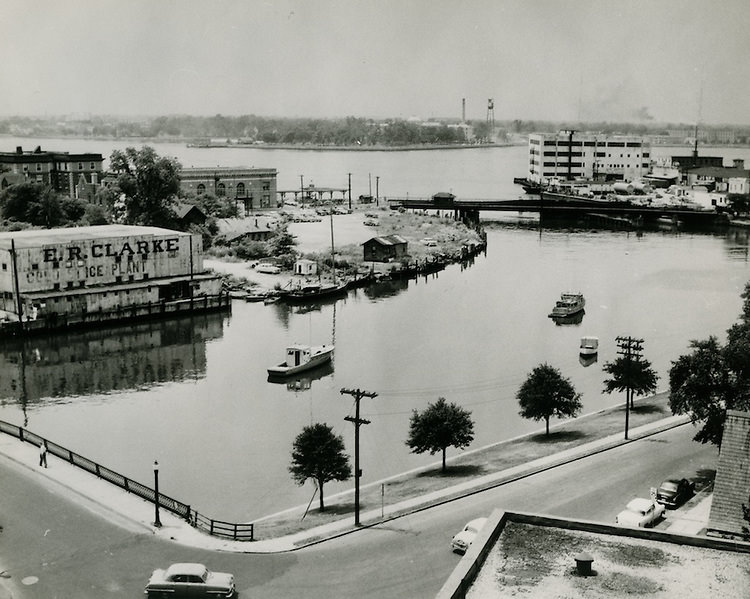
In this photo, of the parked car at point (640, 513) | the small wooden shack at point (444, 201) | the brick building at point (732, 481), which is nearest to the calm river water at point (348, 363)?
the parked car at point (640, 513)

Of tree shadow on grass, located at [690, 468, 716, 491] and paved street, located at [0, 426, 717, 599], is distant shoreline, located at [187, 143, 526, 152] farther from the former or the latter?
paved street, located at [0, 426, 717, 599]

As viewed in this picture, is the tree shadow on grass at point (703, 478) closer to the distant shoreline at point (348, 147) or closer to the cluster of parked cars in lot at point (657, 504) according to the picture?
the cluster of parked cars in lot at point (657, 504)

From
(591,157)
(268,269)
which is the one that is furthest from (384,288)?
(591,157)

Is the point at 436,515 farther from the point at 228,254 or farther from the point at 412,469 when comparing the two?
the point at 228,254

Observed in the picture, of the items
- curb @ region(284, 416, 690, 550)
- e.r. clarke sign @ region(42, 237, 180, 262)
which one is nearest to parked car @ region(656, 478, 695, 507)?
curb @ region(284, 416, 690, 550)

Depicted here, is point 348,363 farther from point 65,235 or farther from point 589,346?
point 65,235

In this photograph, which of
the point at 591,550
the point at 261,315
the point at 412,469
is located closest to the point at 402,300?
the point at 261,315
